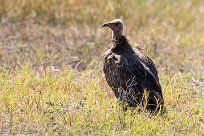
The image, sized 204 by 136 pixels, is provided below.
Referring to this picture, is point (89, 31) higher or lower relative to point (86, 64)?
higher

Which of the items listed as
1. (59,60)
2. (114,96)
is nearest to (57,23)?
(59,60)

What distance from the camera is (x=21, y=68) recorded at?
28.6 feet

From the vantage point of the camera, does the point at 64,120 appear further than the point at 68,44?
No

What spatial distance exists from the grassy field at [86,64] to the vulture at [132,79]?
15cm

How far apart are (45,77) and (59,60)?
1.48m

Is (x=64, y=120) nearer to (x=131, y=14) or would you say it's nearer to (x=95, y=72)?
(x=95, y=72)

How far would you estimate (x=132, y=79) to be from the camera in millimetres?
7359

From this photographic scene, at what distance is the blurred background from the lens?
9.75m

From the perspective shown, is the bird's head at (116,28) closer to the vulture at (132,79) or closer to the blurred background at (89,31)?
the vulture at (132,79)

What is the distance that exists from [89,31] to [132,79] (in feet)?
12.4

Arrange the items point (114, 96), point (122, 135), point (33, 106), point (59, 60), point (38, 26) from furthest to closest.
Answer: point (38, 26) → point (59, 60) → point (114, 96) → point (33, 106) → point (122, 135)

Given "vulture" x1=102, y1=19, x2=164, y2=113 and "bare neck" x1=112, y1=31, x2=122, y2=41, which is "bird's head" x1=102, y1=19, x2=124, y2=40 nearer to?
"bare neck" x1=112, y1=31, x2=122, y2=41

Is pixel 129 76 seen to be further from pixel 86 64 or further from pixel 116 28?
pixel 86 64

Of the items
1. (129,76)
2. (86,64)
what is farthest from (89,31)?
(129,76)
